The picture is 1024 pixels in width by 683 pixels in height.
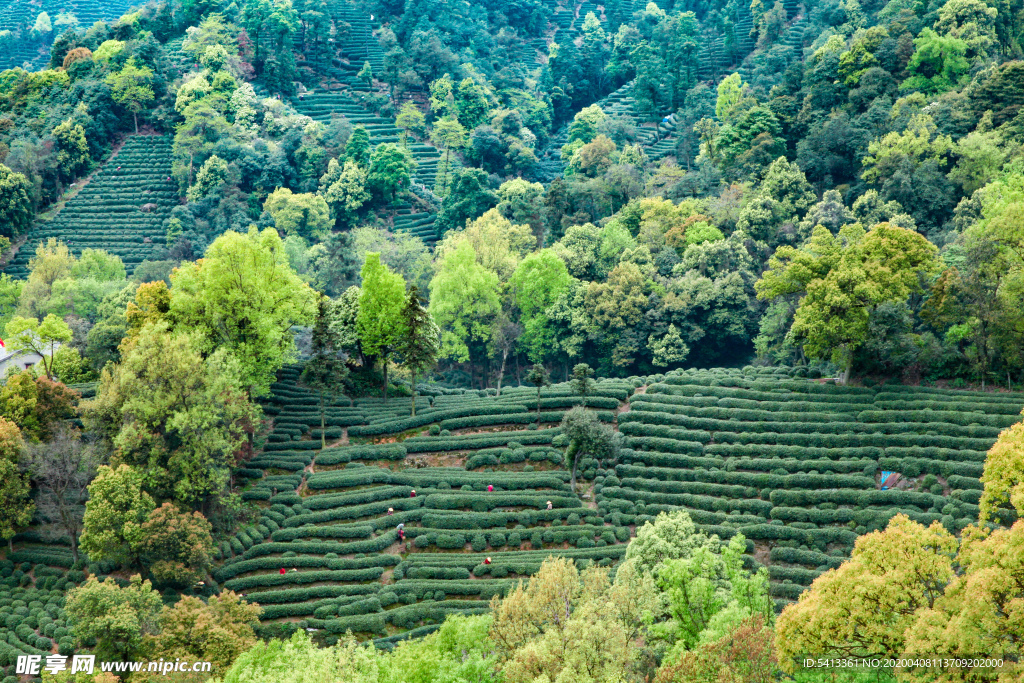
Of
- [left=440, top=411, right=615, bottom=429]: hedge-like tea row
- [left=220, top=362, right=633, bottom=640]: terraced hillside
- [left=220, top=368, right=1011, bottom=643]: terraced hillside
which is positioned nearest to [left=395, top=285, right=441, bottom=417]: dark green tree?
[left=440, top=411, right=615, bottom=429]: hedge-like tea row

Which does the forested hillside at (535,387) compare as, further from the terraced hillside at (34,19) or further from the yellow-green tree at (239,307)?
the terraced hillside at (34,19)

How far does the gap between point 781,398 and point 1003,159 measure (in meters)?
28.5

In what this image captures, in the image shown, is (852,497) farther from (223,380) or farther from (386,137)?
(386,137)

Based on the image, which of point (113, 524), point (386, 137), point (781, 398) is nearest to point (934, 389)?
point (781, 398)

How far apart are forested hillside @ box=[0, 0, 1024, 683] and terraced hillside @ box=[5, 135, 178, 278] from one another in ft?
1.26

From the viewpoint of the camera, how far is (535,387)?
66.7m

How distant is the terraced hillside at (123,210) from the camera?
93000mm

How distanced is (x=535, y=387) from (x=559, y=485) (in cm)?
1366

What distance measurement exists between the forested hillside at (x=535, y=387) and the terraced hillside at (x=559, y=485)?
0.70 ft

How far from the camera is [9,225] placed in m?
93.6

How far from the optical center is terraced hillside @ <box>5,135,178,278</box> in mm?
93000

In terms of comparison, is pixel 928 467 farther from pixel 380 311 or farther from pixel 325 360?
pixel 325 360

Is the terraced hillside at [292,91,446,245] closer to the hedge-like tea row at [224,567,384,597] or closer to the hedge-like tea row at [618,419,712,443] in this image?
the hedge-like tea row at [618,419,712,443]

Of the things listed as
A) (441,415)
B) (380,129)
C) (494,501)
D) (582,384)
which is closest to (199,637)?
(494,501)
